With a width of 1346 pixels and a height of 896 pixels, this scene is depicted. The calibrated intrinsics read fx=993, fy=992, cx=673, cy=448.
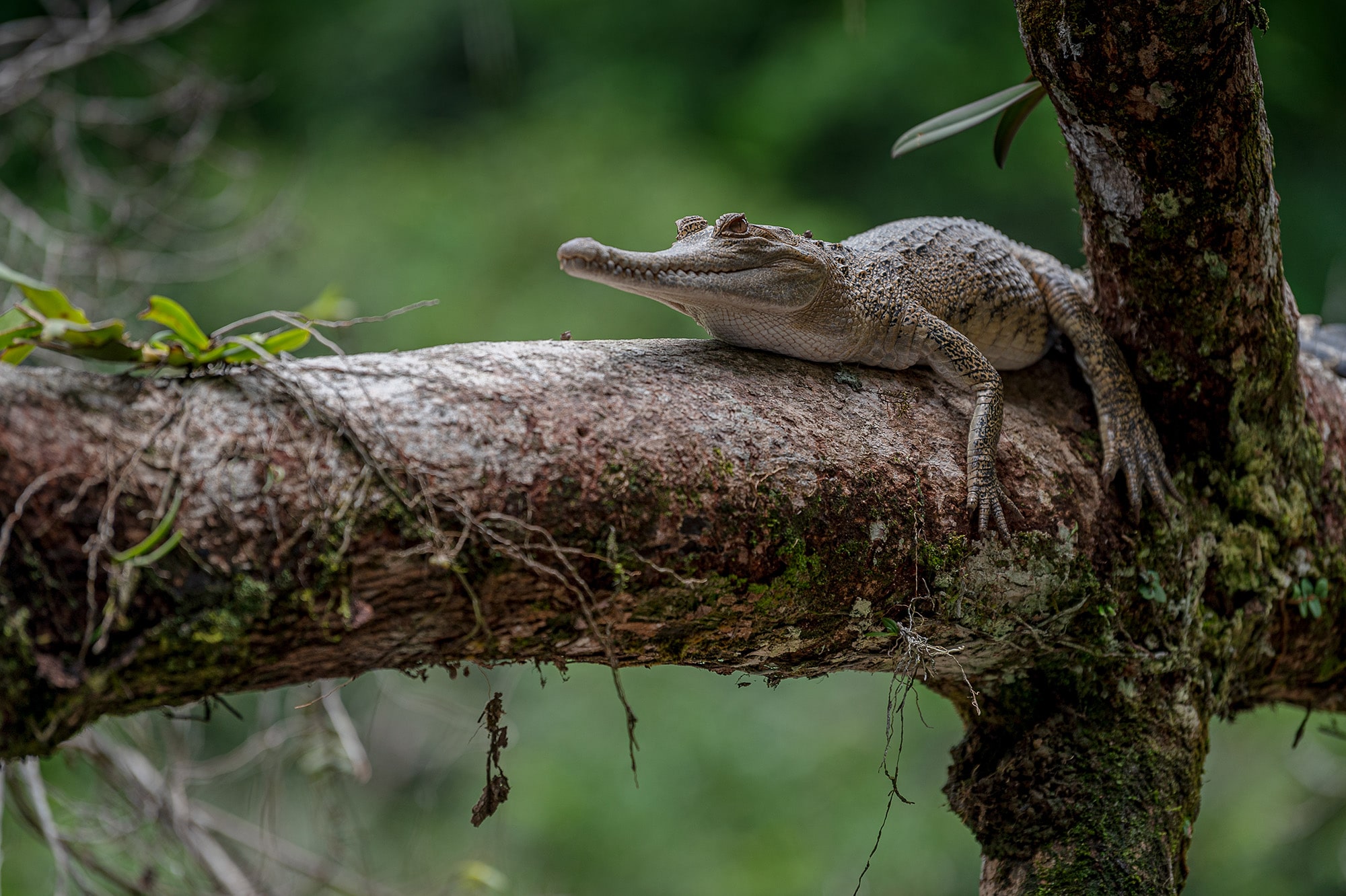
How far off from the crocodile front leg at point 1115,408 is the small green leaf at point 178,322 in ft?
6.56

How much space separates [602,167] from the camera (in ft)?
20.0

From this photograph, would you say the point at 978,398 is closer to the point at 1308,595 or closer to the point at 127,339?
the point at 1308,595

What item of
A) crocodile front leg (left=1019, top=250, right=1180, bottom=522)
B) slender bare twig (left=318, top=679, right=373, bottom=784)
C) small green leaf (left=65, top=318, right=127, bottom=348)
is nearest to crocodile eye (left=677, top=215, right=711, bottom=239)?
crocodile front leg (left=1019, top=250, right=1180, bottom=522)

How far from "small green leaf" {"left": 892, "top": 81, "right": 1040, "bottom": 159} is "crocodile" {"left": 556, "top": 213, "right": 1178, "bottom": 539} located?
8.7 inches

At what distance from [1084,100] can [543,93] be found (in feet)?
17.4

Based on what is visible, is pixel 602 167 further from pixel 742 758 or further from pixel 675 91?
pixel 742 758

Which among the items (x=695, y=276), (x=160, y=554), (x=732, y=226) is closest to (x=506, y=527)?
(x=160, y=554)

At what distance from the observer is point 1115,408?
98.3 inches

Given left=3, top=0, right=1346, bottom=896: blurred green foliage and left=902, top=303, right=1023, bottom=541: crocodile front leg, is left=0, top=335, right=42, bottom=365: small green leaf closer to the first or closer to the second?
left=902, top=303, right=1023, bottom=541: crocodile front leg

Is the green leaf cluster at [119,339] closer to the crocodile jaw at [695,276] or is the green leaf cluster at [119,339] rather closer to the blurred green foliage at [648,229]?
the crocodile jaw at [695,276]

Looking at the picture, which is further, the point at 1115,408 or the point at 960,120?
the point at 960,120

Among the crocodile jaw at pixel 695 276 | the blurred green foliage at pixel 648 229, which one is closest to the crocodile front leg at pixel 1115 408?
the crocodile jaw at pixel 695 276

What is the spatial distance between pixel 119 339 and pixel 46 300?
12 cm

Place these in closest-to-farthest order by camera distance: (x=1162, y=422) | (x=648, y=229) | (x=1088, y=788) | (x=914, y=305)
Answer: (x=1088, y=788)
(x=914, y=305)
(x=1162, y=422)
(x=648, y=229)
